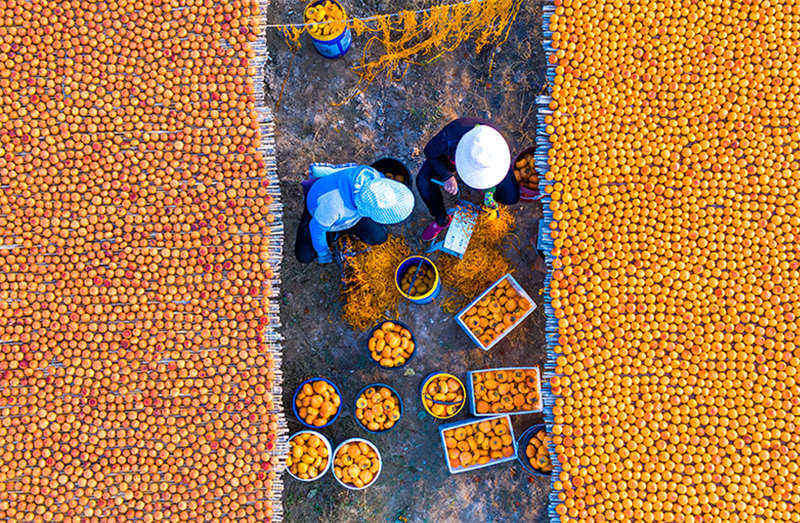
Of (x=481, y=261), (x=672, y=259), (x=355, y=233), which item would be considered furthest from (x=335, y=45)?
(x=672, y=259)

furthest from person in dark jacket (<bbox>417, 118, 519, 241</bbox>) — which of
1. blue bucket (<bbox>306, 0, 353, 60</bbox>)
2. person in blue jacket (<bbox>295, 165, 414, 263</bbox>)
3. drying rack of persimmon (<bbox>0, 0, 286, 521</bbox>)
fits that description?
blue bucket (<bbox>306, 0, 353, 60</bbox>)

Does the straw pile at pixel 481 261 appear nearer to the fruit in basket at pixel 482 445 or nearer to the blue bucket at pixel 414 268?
the blue bucket at pixel 414 268

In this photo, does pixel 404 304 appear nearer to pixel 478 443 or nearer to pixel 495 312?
pixel 495 312

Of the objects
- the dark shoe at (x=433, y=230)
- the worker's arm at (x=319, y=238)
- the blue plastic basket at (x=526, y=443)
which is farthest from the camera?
the dark shoe at (x=433, y=230)

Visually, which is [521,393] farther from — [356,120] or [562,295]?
[356,120]

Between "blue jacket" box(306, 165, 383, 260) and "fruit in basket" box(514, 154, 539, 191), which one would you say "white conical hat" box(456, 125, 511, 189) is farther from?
"fruit in basket" box(514, 154, 539, 191)

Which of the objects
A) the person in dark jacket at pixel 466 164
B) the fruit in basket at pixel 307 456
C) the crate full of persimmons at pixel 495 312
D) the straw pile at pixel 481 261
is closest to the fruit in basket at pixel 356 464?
the fruit in basket at pixel 307 456

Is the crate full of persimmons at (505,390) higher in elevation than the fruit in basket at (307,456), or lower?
higher
